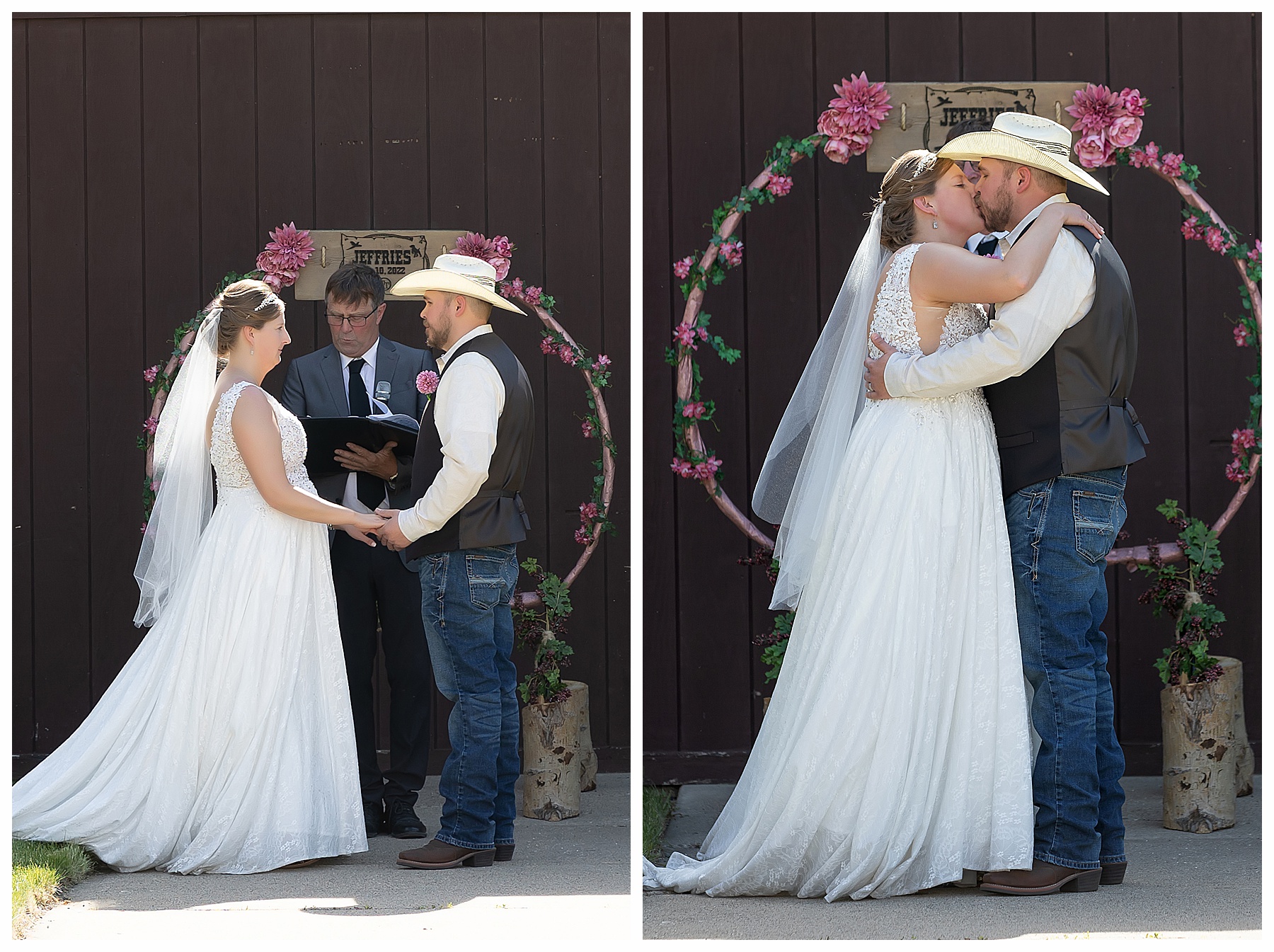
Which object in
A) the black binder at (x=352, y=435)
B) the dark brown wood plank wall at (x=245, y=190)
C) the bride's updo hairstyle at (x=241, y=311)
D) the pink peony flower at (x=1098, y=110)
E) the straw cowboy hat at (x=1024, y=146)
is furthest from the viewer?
the dark brown wood plank wall at (x=245, y=190)

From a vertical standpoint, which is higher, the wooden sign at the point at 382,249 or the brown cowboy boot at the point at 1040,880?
the wooden sign at the point at 382,249

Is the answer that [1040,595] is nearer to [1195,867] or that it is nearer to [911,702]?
[911,702]

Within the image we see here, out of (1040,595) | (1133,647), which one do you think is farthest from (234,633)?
(1133,647)

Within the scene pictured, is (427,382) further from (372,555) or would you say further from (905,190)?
(905,190)

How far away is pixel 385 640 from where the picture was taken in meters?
3.78

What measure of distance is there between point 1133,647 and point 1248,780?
554 mm

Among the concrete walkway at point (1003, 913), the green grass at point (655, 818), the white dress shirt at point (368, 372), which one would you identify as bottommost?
the green grass at point (655, 818)

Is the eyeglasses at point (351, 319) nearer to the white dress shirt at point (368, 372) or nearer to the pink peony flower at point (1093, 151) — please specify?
the white dress shirt at point (368, 372)

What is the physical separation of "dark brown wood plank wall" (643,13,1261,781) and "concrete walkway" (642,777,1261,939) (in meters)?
1.40

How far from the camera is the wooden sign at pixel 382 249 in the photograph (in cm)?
422

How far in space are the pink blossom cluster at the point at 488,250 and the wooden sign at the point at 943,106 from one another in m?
1.07

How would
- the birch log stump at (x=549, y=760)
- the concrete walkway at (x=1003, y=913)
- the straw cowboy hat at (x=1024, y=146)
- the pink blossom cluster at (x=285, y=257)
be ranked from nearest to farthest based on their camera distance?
the concrete walkway at (x=1003, y=913) → the straw cowboy hat at (x=1024, y=146) → the birch log stump at (x=549, y=760) → the pink blossom cluster at (x=285, y=257)

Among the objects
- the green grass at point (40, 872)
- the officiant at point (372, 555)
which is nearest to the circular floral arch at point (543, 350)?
the officiant at point (372, 555)

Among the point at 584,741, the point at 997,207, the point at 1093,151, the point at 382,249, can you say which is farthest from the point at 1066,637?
the point at 382,249
